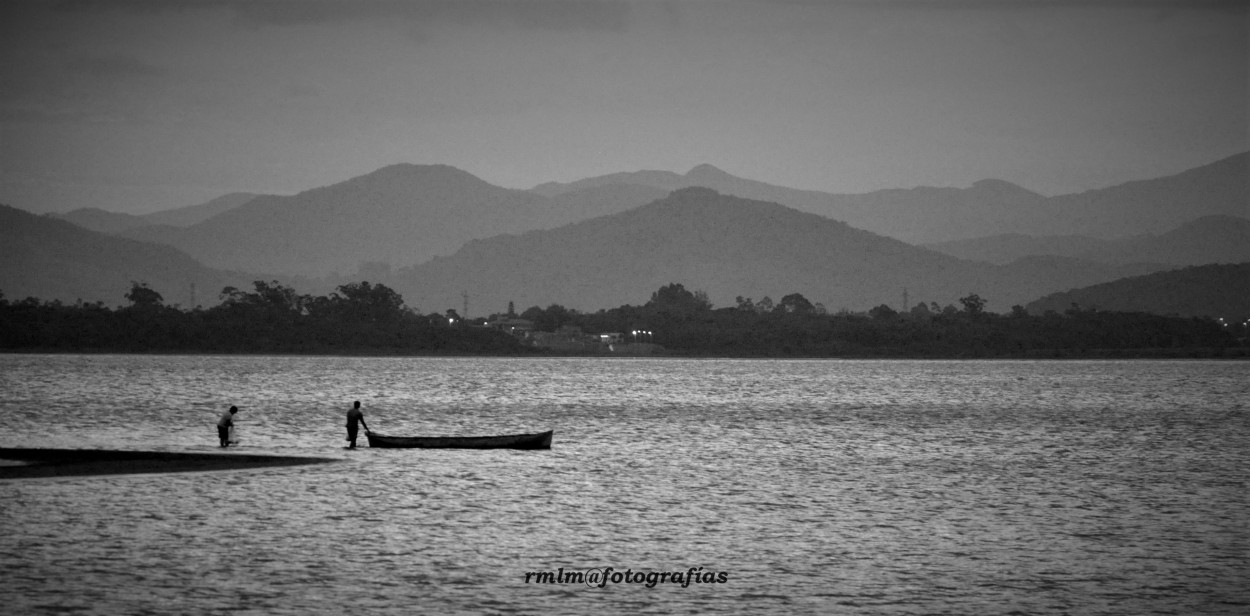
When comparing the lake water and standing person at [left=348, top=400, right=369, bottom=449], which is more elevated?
standing person at [left=348, top=400, right=369, bottom=449]

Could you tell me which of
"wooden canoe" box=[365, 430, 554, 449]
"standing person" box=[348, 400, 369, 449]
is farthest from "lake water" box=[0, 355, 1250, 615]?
"standing person" box=[348, 400, 369, 449]

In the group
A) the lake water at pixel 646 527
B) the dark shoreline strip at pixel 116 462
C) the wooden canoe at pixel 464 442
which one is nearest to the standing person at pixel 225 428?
the lake water at pixel 646 527

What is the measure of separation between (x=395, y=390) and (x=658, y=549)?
144m

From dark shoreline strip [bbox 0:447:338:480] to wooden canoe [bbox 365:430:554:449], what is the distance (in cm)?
455

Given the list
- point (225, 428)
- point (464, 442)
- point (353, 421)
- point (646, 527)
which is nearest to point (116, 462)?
point (225, 428)

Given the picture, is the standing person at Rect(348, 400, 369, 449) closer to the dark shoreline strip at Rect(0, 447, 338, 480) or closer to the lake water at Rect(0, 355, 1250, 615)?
the lake water at Rect(0, 355, 1250, 615)

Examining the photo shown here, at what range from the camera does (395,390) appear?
182375 mm

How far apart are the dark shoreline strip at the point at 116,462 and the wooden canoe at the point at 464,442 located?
4.55 metres

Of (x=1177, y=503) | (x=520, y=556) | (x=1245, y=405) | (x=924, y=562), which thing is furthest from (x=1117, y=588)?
(x=1245, y=405)

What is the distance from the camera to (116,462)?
58.4m

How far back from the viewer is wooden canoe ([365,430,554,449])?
67.3 metres

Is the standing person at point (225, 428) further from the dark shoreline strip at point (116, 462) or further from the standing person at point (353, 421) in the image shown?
the standing person at point (353, 421)

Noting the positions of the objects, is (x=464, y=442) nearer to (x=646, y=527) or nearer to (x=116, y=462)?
(x=116, y=462)

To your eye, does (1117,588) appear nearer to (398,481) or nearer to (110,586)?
(110,586)
